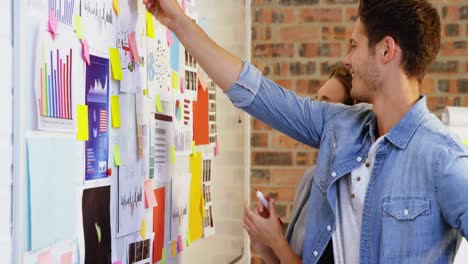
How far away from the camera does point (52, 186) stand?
50.9 inches

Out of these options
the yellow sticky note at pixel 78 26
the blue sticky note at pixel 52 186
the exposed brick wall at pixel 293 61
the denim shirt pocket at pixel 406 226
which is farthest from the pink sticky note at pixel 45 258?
the exposed brick wall at pixel 293 61

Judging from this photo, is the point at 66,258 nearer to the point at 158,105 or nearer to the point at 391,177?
the point at 158,105

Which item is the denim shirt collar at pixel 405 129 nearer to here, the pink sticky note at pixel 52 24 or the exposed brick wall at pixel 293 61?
the pink sticky note at pixel 52 24

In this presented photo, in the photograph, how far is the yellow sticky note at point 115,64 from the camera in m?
1.58

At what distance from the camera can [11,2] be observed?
1167 mm

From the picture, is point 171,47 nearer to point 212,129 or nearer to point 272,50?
point 212,129

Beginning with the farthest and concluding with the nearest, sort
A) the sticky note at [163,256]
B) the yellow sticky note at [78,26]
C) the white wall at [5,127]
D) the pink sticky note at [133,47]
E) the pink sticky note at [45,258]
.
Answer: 1. the sticky note at [163,256]
2. the pink sticky note at [133,47]
3. the yellow sticky note at [78,26]
4. the pink sticky note at [45,258]
5. the white wall at [5,127]

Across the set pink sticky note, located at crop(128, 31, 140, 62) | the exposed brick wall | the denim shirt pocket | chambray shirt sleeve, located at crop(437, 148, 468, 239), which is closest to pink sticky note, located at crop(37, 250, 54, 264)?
pink sticky note, located at crop(128, 31, 140, 62)

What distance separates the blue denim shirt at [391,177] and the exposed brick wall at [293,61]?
1.34 metres

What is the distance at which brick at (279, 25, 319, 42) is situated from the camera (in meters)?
3.26

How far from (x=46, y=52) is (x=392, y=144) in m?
0.94

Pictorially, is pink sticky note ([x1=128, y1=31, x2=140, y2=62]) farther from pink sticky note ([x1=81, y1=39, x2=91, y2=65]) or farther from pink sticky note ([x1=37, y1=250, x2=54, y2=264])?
pink sticky note ([x1=37, y1=250, x2=54, y2=264])

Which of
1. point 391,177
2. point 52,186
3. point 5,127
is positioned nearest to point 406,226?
point 391,177

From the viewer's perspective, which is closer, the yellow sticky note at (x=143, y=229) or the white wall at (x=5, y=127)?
the white wall at (x=5, y=127)
